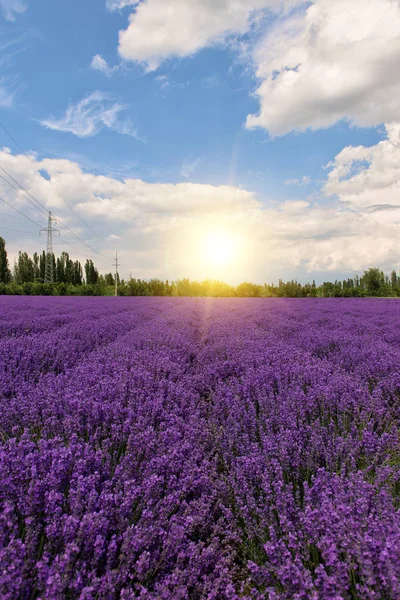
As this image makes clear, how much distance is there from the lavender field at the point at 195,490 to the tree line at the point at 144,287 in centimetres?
3486

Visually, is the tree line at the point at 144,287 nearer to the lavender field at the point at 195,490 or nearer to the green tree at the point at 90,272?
the green tree at the point at 90,272

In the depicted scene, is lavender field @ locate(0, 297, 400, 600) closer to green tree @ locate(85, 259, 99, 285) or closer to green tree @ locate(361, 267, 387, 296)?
green tree @ locate(361, 267, 387, 296)

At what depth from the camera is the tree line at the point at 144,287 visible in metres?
38.1

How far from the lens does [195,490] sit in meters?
1.54

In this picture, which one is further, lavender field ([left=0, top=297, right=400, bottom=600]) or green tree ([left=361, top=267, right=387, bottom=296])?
green tree ([left=361, top=267, right=387, bottom=296])

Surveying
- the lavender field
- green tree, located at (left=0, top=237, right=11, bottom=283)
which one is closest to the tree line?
green tree, located at (left=0, top=237, right=11, bottom=283)

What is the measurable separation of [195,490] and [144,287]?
45.9 m

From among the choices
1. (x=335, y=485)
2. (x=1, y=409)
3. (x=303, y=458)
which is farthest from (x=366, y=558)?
(x=1, y=409)

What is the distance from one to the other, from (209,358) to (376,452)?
232cm

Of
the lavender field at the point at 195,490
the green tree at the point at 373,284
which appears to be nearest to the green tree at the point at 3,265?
A: the green tree at the point at 373,284

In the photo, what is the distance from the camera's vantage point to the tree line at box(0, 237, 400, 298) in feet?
125

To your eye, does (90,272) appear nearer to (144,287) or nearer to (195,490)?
(144,287)

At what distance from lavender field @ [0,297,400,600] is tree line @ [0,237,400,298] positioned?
34861mm

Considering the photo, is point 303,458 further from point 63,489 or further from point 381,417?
point 63,489
